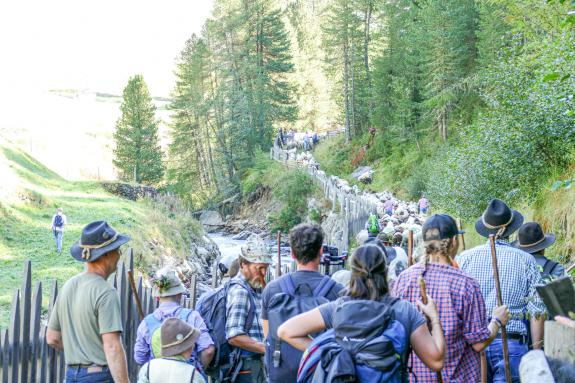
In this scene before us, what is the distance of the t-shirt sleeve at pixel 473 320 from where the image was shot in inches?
162

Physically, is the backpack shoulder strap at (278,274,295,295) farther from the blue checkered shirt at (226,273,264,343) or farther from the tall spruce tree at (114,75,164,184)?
the tall spruce tree at (114,75,164,184)

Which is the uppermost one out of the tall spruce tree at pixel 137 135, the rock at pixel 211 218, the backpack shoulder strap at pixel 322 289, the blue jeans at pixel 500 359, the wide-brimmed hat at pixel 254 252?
the tall spruce tree at pixel 137 135

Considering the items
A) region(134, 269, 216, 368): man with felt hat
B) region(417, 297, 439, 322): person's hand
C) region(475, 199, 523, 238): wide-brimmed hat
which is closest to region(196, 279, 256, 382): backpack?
region(134, 269, 216, 368): man with felt hat

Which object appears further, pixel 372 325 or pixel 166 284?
pixel 166 284

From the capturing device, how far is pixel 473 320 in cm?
414

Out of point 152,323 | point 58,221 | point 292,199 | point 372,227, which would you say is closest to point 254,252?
point 152,323

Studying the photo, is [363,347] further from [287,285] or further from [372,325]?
[287,285]

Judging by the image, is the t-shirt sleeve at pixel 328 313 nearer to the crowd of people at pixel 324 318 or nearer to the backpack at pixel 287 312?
the crowd of people at pixel 324 318

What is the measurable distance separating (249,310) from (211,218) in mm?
46024

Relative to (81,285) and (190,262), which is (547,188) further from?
(190,262)

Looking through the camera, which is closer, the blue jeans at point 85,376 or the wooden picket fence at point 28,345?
the blue jeans at point 85,376

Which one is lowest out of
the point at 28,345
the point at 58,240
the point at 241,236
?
the point at 28,345

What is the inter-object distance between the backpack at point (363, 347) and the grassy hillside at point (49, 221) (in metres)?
11.5

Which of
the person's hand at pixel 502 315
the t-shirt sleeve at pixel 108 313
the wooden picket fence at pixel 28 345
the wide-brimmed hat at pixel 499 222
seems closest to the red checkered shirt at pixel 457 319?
the person's hand at pixel 502 315
